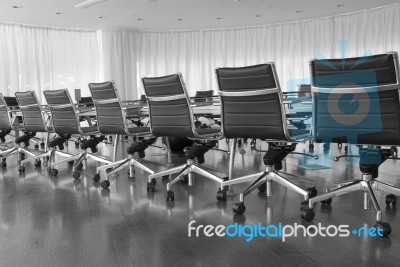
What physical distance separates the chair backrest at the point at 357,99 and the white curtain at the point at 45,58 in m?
9.82

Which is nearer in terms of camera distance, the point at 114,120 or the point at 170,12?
the point at 114,120

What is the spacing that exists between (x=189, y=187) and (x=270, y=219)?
120 centimetres

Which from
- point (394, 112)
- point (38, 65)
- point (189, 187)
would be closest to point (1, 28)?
point (38, 65)

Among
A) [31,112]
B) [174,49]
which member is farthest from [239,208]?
[174,49]

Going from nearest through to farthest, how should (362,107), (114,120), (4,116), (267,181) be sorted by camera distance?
(362,107) → (267,181) → (114,120) → (4,116)

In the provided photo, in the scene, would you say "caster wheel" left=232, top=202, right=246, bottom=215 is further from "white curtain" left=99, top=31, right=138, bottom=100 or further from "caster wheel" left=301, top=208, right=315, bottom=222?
"white curtain" left=99, top=31, right=138, bottom=100

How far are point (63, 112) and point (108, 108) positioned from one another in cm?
77

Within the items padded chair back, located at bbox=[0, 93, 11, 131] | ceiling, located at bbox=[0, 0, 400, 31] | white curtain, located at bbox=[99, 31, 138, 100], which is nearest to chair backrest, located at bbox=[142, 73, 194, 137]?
padded chair back, located at bbox=[0, 93, 11, 131]

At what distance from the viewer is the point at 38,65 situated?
439 inches

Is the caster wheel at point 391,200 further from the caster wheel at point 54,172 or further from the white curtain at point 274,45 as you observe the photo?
the white curtain at point 274,45

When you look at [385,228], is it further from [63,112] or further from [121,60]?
[121,60]

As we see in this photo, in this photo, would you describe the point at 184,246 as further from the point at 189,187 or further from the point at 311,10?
the point at 311,10

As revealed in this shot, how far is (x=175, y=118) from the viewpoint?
337 centimetres

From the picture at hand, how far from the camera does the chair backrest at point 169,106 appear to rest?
327 centimetres
